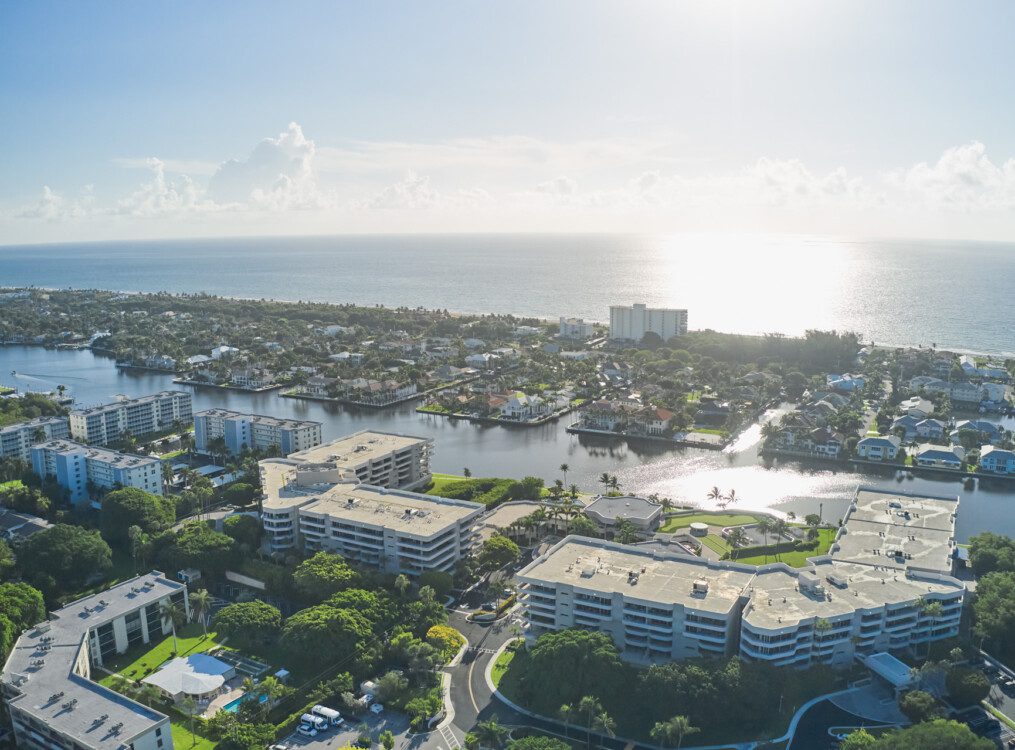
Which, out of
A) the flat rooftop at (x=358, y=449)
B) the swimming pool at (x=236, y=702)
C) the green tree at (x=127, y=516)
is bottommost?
the swimming pool at (x=236, y=702)

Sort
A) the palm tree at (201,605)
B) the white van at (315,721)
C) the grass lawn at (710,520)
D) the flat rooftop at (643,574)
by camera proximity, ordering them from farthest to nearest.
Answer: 1. the grass lawn at (710,520)
2. the palm tree at (201,605)
3. the flat rooftop at (643,574)
4. the white van at (315,721)

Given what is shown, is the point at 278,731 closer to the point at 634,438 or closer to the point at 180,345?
the point at 634,438

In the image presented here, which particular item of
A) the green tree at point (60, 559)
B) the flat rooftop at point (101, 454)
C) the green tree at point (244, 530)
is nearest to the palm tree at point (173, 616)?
the green tree at point (244, 530)

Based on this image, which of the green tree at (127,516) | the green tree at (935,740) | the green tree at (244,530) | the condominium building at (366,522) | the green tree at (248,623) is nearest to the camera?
the green tree at (935,740)

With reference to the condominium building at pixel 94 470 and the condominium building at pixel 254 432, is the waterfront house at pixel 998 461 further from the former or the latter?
the condominium building at pixel 94 470

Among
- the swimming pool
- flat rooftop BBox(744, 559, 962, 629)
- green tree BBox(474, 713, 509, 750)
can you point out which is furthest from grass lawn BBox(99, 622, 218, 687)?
flat rooftop BBox(744, 559, 962, 629)

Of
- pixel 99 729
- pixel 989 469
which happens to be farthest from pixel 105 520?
pixel 989 469

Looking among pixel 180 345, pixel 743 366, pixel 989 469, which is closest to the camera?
pixel 989 469
